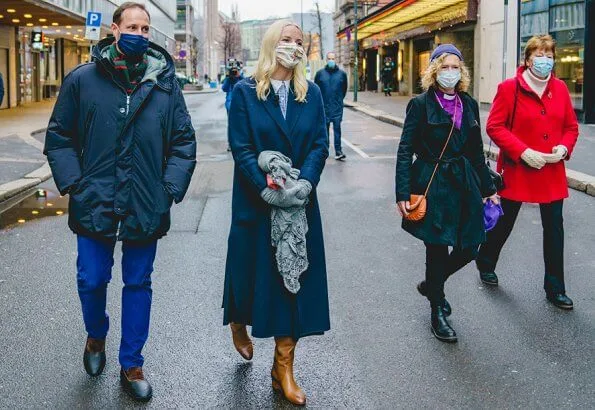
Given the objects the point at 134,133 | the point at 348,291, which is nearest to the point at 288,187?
the point at 134,133

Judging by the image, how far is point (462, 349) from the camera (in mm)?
4496

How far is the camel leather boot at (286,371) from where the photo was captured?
3.69 m

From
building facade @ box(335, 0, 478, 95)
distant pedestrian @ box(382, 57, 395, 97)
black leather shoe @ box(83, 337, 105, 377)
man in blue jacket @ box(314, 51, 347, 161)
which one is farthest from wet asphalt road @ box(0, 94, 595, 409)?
distant pedestrian @ box(382, 57, 395, 97)

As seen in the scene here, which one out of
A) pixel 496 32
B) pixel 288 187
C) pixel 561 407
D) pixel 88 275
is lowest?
pixel 561 407

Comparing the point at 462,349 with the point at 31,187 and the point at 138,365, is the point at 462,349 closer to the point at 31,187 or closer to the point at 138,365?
the point at 138,365

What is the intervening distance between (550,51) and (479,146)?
3.85 feet

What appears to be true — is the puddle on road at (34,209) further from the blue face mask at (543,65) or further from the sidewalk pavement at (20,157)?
the blue face mask at (543,65)

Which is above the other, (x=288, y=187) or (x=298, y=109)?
(x=298, y=109)

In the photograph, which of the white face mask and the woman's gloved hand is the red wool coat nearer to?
the woman's gloved hand

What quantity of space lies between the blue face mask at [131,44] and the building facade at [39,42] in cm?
2251

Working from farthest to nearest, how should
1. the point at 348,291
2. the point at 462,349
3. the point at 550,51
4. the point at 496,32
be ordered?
the point at 496,32 < the point at 348,291 < the point at 550,51 < the point at 462,349

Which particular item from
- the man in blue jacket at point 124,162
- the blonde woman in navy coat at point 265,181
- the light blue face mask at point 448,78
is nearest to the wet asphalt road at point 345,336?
the blonde woman in navy coat at point 265,181

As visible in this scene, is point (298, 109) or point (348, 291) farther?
point (348, 291)

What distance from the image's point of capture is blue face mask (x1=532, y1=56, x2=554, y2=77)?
207 inches
